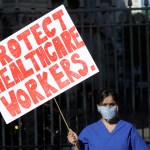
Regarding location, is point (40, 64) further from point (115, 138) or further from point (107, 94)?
point (115, 138)

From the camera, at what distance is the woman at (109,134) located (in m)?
4.27

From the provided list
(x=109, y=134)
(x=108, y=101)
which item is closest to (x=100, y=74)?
(x=108, y=101)

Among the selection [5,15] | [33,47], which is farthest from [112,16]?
[33,47]

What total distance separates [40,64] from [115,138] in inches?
40.8

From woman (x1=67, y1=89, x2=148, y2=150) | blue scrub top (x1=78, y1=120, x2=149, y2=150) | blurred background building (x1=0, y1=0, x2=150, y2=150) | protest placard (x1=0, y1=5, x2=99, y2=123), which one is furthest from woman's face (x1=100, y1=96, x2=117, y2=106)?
blurred background building (x1=0, y1=0, x2=150, y2=150)

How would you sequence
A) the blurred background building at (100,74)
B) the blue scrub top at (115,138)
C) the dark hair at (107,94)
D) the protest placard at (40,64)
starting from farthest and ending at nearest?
the blurred background building at (100,74) < the protest placard at (40,64) < the dark hair at (107,94) < the blue scrub top at (115,138)

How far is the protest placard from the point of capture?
482cm

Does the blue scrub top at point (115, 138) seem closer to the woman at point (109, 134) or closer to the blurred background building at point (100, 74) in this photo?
the woman at point (109, 134)

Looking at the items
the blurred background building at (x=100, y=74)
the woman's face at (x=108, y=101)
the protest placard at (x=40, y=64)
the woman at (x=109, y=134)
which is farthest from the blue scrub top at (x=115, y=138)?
the blurred background building at (x=100, y=74)

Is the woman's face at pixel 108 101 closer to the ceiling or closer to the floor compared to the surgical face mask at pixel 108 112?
closer to the ceiling

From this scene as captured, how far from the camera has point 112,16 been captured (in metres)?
7.00

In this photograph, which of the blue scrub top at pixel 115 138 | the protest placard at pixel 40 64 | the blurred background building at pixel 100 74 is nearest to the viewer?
the blue scrub top at pixel 115 138

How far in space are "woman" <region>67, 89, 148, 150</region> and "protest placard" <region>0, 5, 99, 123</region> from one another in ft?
1.67

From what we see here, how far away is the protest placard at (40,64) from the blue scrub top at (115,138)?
0.60m
